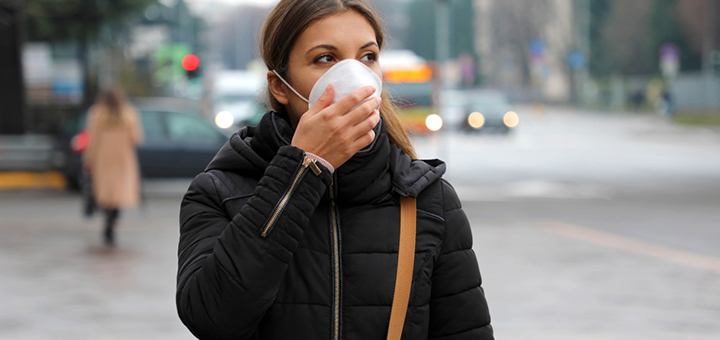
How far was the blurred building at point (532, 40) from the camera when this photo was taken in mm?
70188

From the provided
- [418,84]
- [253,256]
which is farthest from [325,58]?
[418,84]

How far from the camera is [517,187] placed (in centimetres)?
1505

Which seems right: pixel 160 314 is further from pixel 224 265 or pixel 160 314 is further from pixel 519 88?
pixel 519 88

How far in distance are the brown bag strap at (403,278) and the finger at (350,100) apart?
286 mm

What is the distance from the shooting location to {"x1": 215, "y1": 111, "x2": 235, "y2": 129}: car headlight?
72.4 feet

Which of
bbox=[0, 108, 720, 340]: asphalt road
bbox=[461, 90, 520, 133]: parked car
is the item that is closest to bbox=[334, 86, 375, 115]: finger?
bbox=[0, 108, 720, 340]: asphalt road

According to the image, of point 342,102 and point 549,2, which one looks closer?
point 342,102

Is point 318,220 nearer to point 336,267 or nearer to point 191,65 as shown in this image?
point 336,267

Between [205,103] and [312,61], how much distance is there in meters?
33.6

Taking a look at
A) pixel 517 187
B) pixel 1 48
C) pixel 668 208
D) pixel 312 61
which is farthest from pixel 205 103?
pixel 312 61

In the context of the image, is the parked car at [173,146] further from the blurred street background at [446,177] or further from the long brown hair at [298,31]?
the long brown hair at [298,31]

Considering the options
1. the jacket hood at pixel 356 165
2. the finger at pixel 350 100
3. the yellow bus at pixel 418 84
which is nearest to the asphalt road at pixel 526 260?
the jacket hood at pixel 356 165

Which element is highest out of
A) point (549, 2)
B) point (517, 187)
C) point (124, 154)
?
point (549, 2)

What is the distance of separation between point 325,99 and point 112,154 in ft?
26.6
